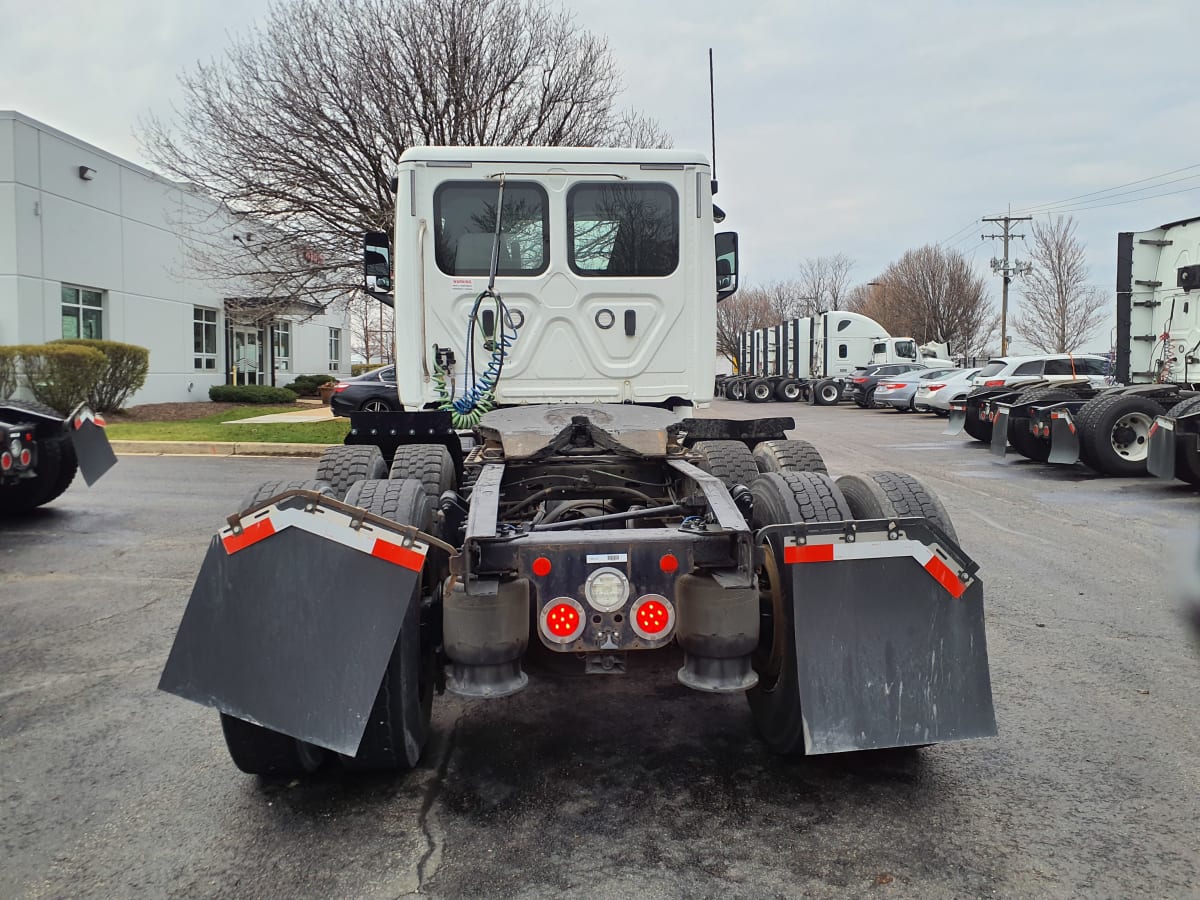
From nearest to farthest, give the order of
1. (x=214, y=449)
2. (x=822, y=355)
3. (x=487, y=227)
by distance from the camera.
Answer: (x=487, y=227) < (x=214, y=449) < (x=822, y=355)

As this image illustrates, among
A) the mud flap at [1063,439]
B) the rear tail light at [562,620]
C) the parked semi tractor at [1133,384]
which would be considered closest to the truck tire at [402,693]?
the rear tail light at [562,620]

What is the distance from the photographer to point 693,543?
9.99ft

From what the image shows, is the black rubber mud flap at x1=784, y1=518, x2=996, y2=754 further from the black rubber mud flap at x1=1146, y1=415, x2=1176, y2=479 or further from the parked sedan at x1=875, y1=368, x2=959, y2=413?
the parked sedan at x1=875, y1=368, x2=959, y2=413

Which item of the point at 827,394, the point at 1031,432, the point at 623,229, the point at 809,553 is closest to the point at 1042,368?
the point at 1031,432

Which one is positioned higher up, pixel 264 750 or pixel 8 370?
pixel 8 370

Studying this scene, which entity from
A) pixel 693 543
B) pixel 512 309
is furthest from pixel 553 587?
pixel 512 309

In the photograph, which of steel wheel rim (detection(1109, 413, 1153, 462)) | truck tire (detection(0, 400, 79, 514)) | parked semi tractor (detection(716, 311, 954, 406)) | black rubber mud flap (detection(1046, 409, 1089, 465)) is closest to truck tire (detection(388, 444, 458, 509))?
truck tire (detection(0, 400, 79, 514))

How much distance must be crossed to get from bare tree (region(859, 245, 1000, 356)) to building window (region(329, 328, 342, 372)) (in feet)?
110

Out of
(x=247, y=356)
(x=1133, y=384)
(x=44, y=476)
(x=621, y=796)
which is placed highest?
(x=247, y=356)

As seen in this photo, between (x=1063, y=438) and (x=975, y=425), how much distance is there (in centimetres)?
411

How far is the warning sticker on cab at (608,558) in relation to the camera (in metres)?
3.00

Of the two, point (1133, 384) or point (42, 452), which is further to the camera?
point (1133, 384)

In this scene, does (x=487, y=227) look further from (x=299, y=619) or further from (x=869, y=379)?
(x=869, y=379)

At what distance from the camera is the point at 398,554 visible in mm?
2814
